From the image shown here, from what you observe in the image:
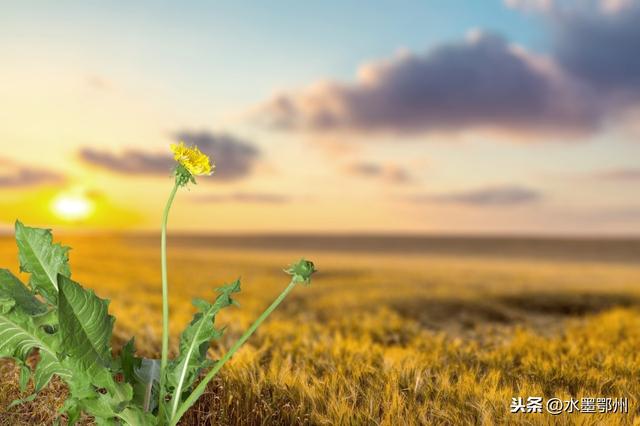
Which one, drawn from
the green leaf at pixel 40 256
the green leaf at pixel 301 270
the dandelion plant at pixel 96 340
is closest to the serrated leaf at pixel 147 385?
the dandelion plant at pixel 96 340

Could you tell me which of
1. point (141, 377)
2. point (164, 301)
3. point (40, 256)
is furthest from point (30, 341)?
point (164, 301)

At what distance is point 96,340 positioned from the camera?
→ 3570 millimetres

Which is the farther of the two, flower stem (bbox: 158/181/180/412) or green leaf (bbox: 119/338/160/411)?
green leaf (bbox: 119/338/160/411)

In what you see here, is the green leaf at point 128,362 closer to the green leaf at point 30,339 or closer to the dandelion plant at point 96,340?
the dandelion plant at point 96,340

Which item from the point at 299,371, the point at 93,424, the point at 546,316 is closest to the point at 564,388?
the point at 299,371

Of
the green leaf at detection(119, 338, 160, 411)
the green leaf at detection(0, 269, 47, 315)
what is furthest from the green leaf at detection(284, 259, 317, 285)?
the green leaf at detection(0, 269, 47, 315)

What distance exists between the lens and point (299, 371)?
4.88 m

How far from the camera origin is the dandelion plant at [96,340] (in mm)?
3439

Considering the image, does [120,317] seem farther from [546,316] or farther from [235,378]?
[546,316]

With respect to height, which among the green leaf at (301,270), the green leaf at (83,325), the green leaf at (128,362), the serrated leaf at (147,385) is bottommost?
the serrated leaf at (147,385)

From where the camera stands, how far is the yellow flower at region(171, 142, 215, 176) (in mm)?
3610

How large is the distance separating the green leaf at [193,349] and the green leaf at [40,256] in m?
0.84

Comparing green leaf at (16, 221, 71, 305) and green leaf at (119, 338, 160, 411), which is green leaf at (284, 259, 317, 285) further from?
green leaf at (16, 221, 71, 305)

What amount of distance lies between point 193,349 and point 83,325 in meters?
0.65
